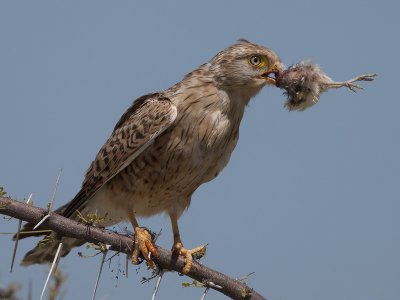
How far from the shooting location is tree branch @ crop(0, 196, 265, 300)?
3.00 meters

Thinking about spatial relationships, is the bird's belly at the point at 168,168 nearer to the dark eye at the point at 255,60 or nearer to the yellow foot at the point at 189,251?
the yellow foot at the point at 189,251

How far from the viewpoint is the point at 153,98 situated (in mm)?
5914

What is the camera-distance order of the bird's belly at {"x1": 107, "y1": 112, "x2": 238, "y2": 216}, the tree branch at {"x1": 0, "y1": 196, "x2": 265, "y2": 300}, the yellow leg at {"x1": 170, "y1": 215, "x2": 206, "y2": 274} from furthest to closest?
the bird's belly at {"x1": 107, "y1": 112, "x2": 238, "y2": 216} → the yellow leg at {"x1": 170, "y1": 215, "x2": 206, "y2": 274} → the tree branch at {"x1": 0, "y1": 196, "x2": 265, "y2": 300}

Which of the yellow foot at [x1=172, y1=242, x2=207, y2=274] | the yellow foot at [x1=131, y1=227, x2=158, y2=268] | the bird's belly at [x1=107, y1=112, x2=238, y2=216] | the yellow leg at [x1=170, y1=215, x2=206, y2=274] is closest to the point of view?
the yellow leg at [x1=170, y1=215, x2=206, y2=274]

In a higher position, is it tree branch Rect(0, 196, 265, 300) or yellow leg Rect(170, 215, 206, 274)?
yellow leg Rect(170, 215, 206, 274)

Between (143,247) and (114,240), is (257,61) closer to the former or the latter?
(143,247)

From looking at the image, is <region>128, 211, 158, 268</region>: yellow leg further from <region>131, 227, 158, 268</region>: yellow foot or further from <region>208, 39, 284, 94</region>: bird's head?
<region>208, 39, 284, 94</region>: bird's head

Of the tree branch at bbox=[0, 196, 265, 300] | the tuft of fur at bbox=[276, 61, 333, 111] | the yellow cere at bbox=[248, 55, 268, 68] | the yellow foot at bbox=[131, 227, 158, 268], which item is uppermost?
the yellow cere at bbox=[248, 55, 268, 68]

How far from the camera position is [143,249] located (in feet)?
15.4

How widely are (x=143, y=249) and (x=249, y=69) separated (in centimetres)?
197

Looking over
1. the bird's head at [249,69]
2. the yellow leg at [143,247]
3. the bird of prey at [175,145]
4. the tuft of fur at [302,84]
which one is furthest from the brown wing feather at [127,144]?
the tuft of fur at [302,84]

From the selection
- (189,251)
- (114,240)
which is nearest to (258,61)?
(189,251)

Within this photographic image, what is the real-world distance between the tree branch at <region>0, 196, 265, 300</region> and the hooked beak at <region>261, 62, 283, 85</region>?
6.23 feet

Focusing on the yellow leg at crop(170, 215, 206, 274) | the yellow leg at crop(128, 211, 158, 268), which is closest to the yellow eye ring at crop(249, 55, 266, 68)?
the yellow leg at crop(170, 215, 206, 274)
